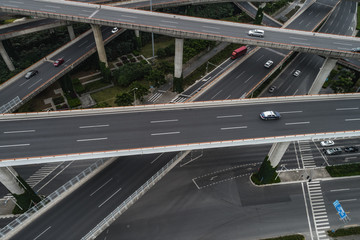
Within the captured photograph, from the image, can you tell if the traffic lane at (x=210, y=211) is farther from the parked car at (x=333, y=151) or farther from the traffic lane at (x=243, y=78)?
the traffic lane at (x=243, y=78)

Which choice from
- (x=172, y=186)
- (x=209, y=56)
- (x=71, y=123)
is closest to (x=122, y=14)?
(x=209, y=56)

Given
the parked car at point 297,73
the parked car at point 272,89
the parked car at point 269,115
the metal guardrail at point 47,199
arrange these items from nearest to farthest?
the metal guardrail at point 47,199, the parked car at point 269,115, the parked car at point 272,89, the parked car at point 297,73

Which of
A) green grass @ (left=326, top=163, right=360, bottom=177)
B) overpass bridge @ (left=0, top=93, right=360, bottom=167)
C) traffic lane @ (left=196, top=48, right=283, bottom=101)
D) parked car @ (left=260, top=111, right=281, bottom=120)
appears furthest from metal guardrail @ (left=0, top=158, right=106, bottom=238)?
green grass @ (left=326, top=163, right=360, bottom=177)

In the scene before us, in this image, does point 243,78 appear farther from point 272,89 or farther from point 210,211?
point 210,211

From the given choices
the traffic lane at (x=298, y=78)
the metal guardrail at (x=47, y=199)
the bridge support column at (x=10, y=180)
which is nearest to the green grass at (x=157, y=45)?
the traffic lane at (x=298, y=78)

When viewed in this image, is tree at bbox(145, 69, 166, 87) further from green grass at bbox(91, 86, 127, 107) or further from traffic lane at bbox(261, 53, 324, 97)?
traffic lane at bbox(261, 53, 324, 97)

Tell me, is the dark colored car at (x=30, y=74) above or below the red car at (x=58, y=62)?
below
